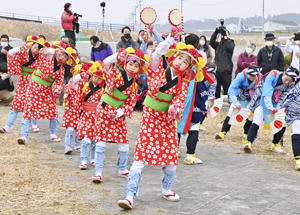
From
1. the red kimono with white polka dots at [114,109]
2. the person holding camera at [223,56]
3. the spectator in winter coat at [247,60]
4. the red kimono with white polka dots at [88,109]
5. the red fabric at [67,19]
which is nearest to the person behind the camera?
the red kimono with white polka dots at [114,109]

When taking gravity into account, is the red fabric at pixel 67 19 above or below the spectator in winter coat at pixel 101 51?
above

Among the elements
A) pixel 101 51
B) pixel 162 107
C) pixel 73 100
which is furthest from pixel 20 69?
pixel 162 107

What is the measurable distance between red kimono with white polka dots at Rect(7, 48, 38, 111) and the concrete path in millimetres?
1464

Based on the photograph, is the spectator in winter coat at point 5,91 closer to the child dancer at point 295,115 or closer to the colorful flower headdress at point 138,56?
the colorful flower headdress at point 138,56

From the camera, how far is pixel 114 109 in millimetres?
5449

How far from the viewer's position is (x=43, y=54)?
7480 mm

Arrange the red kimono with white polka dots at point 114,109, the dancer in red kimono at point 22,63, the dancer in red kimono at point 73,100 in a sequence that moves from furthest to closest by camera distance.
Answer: the dancer in red kimono at point 22,63, the dancer in red kimono at point 73,100, the red kimono with white polka dots at point 114,109

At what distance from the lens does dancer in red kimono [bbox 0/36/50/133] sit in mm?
7883

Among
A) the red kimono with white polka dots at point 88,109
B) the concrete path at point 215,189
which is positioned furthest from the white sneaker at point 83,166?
the red kimono with white polka dots at point 88,109

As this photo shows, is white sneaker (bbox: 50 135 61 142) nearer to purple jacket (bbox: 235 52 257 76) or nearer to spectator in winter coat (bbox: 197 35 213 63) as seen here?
spectator in winter coat (bbox: 197 35 213 63)

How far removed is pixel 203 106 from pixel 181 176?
4.13ft

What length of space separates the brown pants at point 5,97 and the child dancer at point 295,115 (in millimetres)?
8441

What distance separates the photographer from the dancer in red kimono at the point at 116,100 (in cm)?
527

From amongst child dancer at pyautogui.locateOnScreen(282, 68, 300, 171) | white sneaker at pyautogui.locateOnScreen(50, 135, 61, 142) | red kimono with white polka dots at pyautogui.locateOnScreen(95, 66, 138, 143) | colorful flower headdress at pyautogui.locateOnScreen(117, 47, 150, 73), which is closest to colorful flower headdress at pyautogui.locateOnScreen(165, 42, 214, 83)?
colorful flower headdress at pyautogui.locateOnScreen(117, 47, 150, 73)
